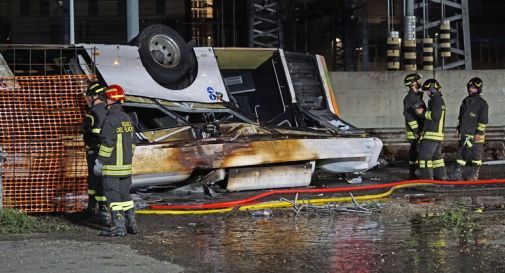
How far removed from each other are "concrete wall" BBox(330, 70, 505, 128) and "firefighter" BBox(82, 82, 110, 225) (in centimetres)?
881

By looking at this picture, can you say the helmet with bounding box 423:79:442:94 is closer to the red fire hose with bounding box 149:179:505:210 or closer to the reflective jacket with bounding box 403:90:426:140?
the reflective jacket with bounding box 403:90:426:140

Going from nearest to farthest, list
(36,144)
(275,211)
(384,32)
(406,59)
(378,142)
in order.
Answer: (36,144) < (275,211) < (378,142) < (406,59) < (384,32)

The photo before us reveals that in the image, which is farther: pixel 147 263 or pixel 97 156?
pixel 97 156

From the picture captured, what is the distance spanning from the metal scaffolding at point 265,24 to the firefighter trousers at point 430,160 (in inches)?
490

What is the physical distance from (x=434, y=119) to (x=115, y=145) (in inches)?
220

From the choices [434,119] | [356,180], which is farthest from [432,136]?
[356,180]

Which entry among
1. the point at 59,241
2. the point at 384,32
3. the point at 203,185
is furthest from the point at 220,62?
the point at 384,32

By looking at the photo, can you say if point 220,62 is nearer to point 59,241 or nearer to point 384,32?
point 59,241

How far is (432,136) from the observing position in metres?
12.2

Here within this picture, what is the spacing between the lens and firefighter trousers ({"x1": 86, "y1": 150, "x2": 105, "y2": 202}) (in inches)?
336

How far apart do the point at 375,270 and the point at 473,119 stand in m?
6.56

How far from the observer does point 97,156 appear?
8391mm

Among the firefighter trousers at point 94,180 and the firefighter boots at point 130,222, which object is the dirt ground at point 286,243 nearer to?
the firefighter boots at point 130,222

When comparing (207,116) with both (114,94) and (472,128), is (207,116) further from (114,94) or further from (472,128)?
(472,128)
